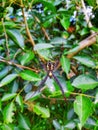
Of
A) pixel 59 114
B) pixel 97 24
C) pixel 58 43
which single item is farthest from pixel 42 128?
pixel 58 43

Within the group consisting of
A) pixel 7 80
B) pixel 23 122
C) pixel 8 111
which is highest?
pixel 7 80

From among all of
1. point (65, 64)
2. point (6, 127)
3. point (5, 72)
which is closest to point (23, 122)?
point (6, 127)

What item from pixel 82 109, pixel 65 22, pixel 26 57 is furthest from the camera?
pixel 65 22

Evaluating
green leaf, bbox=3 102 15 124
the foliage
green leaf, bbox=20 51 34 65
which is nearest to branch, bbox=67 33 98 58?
the foliage

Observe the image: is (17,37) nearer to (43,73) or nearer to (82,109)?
(43,73)

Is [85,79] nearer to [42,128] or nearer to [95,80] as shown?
[95,80]
